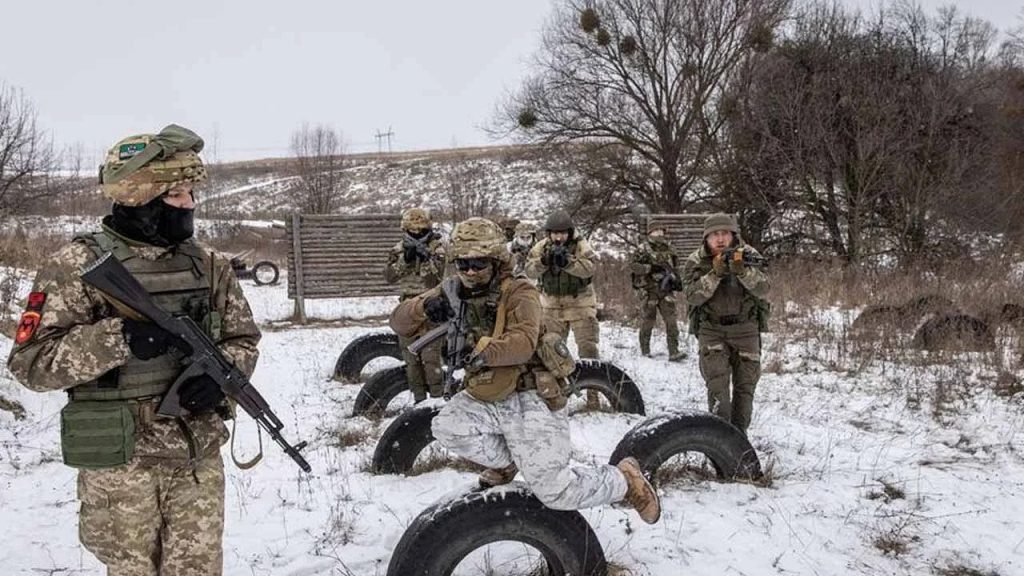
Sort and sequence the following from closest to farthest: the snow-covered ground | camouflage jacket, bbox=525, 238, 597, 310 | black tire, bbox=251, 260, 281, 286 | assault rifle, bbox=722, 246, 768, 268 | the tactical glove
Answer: the snow-covered ground < assault rifle, bbox=722, 246, 768, 268 < the tactical glove < camouflage jacket, bbox=525, 238, 597, 310 < black tire, bbox=251, 260, 281, 286

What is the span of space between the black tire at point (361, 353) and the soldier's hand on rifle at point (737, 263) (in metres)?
4.21

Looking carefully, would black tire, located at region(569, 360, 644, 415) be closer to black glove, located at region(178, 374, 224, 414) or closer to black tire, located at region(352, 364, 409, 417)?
black tire, located at region(352, 364, 409, 417)

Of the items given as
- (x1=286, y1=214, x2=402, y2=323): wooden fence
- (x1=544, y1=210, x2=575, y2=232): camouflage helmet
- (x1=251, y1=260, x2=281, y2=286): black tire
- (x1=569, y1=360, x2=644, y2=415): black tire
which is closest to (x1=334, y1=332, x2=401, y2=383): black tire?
(x1=544, y1=210, x2=575, y2=232): camouflage helmet

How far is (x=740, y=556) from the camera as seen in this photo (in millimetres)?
3590

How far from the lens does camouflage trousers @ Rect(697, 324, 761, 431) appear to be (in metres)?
5.06

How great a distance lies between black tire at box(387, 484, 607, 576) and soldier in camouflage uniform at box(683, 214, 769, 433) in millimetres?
2433

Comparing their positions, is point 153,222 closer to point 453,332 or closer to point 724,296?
point 453,332

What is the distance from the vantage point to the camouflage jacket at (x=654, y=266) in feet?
29.9

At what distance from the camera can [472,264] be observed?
9.84 ft

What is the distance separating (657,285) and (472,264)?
6445 millimetres

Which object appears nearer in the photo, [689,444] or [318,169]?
[689,444]

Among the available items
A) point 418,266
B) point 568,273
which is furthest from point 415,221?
point 568,273

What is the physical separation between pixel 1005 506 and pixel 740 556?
2.10m

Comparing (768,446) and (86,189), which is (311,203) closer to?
(86,189)
